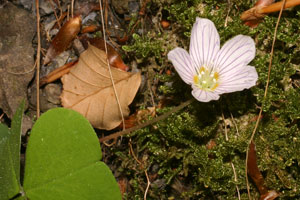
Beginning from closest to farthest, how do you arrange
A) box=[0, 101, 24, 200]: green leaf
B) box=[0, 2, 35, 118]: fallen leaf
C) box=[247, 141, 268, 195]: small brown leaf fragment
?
box=[0, 101, 24, 200]: green leaf < box=[247, 141, 268, 195]: small brown leaf fragment < box=[0, 2, 35, 118]: fallen leaf

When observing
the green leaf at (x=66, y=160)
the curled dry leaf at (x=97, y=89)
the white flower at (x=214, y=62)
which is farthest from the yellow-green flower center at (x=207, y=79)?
the green leaf at (x=66, y=160)

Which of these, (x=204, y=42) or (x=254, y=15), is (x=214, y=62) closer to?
(x=204, y=42)

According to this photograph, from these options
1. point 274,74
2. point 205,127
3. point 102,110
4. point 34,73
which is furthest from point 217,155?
point 34,73

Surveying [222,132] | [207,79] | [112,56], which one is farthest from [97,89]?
[222,132]

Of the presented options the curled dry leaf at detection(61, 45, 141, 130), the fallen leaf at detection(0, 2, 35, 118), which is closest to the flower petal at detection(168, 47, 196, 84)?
the curled dry leaf at detection(61, 45, 141, 130)

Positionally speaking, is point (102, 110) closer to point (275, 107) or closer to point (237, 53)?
point (237, 53)

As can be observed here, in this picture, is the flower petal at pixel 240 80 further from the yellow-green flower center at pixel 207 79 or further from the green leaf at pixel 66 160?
the green leaf at pixel 66 160

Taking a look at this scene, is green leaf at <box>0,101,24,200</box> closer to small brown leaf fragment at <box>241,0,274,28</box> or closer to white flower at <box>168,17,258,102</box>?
white flower at <box>168,17,258,102</box>
